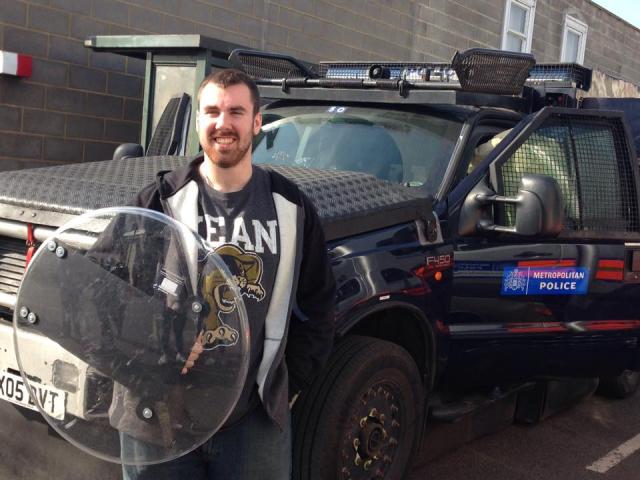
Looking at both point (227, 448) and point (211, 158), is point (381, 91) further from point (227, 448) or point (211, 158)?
point (227, 448)

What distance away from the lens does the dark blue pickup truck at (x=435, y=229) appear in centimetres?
319

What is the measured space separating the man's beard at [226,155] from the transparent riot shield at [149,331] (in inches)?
9.2

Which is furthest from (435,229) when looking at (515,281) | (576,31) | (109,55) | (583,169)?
(576,31)

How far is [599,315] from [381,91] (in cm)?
177

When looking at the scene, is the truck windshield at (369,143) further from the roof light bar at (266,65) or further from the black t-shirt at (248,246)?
the black t-shirt at (248,246)

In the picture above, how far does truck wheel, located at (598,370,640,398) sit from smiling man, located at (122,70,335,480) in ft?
13.8

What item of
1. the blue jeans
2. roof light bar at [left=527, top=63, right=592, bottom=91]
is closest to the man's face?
the blue jeans

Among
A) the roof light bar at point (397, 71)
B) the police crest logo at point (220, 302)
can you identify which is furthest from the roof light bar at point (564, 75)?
the police crest logo at point (220, 302)

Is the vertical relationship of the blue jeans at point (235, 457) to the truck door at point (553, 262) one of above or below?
below

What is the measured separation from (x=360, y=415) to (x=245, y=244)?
1.26 m

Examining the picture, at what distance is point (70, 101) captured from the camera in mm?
8750

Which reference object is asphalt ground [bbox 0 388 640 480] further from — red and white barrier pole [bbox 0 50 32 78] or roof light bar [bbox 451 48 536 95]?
red and white barrier pole [bbox 0 50 32 78]

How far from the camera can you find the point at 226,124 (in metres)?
2.25

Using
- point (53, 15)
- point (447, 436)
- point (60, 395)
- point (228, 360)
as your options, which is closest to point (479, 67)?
point (447, 436)
